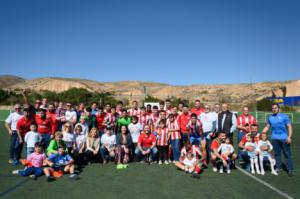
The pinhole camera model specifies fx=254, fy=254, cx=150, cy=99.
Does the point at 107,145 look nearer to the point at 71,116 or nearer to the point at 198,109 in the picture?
the point at 71,116

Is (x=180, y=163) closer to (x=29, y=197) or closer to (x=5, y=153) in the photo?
(x=29, y=197)

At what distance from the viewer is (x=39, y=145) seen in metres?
6.08

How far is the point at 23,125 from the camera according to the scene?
7.02 meters

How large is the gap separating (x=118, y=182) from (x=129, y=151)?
2.12 meters

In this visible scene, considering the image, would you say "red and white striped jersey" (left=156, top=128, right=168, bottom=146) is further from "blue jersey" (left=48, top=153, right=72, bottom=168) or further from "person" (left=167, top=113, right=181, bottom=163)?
"blue jersey" (left=48, top=153, right=72, bottom=168)

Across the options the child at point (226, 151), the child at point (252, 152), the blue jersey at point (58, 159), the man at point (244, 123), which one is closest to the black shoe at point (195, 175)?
the child at point (226, 151)

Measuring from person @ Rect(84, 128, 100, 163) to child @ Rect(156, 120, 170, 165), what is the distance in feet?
5.87

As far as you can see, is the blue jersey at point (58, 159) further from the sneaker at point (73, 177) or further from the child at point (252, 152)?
the child at point (252, 152)

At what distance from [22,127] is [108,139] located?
2.40 meters

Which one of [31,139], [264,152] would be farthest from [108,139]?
[264,152]

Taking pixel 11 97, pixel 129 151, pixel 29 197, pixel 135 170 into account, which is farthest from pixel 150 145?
pixel 11 97

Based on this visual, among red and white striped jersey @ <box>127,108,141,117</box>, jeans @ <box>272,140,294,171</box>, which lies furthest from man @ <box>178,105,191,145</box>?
jeans @ <box>272,140,294,171</box>

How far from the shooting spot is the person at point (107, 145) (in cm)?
751

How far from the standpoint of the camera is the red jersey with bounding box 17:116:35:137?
6988 mm
